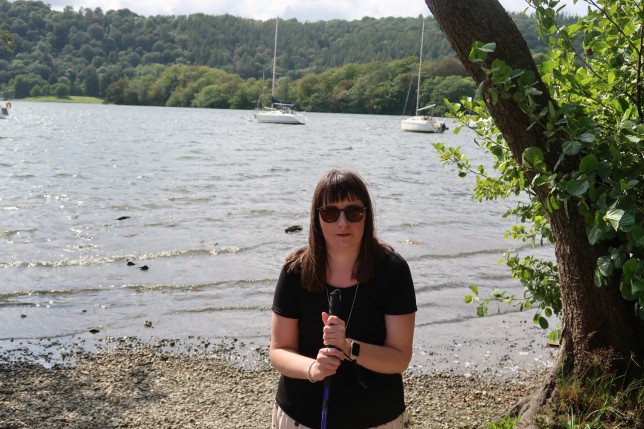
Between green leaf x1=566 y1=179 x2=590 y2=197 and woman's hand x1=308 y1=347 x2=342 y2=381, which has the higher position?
green leaf x1=566 y1=179 x2=590 y2=197

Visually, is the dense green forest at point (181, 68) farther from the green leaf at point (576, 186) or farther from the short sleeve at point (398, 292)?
the short sleeve at point (398, 292)

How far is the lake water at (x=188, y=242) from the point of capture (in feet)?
37.2

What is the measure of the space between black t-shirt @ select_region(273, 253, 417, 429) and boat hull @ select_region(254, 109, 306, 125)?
97.9 metres

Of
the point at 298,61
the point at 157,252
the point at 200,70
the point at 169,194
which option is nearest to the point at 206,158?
the point at 169,194

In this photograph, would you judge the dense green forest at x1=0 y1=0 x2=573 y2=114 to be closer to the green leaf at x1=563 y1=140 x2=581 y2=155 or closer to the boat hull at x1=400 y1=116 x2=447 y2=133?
the boat hull at x1=400 y1=116 x2=447 y2=133

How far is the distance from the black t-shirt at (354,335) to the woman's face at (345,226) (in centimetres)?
16

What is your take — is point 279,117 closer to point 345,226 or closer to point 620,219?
point 620,219

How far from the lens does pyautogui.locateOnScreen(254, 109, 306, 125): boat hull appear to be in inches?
3976

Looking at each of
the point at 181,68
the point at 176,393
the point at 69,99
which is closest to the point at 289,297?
the point at 176,393

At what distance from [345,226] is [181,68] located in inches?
7035

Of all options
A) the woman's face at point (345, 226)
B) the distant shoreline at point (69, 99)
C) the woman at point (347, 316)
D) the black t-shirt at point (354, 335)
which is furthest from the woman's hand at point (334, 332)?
the distant shoreline at point (69, 99)

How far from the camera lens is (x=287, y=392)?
10.8ft

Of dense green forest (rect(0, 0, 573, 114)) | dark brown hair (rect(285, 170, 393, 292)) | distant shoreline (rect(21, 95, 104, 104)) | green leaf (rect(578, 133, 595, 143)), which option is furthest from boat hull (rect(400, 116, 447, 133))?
distant shoreline (rect(21, 95, 104, 104))

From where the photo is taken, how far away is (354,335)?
3.19m
